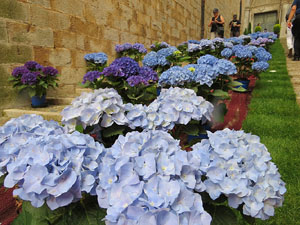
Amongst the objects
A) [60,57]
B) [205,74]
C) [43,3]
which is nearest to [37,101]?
[60,57]

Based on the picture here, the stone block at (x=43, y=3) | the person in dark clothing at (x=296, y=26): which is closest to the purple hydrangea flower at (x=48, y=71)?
the stone block at (x=43, y=3)

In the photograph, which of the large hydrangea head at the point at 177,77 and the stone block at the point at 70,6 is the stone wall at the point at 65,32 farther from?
the large hydrangea head at the point at 177,77

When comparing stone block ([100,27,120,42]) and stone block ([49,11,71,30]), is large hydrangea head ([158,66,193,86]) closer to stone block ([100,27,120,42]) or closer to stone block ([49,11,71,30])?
stone block ([49,11,71,30])

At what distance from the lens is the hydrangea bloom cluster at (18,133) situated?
35.7 inches

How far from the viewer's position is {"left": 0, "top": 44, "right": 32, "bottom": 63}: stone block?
309cm

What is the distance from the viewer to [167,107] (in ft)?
4.60

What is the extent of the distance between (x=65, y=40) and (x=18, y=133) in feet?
10.8

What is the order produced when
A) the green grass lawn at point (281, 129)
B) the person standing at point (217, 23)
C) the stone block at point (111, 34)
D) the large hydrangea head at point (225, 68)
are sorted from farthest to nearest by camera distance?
the person standing at point (217, 23) → the stone block at point (111, 34) → the large hydrangea head at point (225, 68) → the green grass lawn at point (281, 129)

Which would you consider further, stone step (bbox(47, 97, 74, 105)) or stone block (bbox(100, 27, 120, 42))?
stone block (bbox(100, 27, 120, 42))

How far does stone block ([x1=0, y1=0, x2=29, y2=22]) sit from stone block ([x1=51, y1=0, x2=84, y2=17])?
53cm

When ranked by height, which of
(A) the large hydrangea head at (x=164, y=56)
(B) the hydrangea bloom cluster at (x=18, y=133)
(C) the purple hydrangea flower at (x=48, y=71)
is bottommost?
(B) the hydrangea bloom cluster at (x=18, y=133)

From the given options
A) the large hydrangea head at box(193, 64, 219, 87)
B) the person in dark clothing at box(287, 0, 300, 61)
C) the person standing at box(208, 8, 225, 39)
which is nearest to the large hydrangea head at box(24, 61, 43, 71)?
the large hydrangea head at box(193, 64, 219, 87)

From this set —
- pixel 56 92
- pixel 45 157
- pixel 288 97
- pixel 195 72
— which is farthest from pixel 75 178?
pixel 288 97

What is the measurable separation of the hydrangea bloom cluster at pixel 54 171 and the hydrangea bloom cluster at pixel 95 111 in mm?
407
